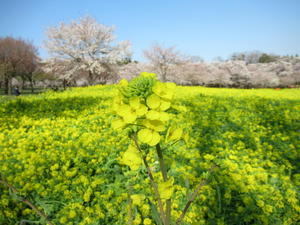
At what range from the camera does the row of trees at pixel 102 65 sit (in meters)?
23.6

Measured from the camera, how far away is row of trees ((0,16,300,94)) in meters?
23.6

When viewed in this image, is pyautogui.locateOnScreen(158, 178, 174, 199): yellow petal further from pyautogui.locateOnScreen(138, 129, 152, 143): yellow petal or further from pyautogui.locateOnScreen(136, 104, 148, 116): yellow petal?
pyautogui.locateOnScreen(136, 104, 148, 116): yellow petal

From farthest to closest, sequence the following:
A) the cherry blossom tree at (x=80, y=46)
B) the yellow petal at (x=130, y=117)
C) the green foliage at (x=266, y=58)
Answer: the green foliage at (x=266, y=58), the cherry blossom tree at (x=80, y=46), the yellow petal at (x=130, y=117)

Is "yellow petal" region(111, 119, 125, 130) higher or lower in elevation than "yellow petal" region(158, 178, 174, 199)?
higher

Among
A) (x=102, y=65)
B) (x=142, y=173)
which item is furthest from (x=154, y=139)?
(x=102, y=65)

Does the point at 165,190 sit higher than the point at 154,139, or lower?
lower

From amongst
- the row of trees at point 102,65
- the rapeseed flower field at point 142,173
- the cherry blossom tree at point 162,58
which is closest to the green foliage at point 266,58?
the row of trees at point 102,65

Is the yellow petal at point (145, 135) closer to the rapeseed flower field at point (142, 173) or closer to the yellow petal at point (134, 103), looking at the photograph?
the rapeseed flower field at point (142, 173)

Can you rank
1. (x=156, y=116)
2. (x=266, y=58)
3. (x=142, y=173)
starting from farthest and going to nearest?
(x=266, y=58) < (x=142, y=173) < (x=156, y=116)

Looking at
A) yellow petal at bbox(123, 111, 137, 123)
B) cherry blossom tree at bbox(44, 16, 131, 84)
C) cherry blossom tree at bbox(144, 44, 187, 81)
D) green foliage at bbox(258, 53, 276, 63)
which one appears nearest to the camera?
yellow petal at bbox(123, 111, 137, 123)

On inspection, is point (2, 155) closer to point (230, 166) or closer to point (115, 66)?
point (230, 166)

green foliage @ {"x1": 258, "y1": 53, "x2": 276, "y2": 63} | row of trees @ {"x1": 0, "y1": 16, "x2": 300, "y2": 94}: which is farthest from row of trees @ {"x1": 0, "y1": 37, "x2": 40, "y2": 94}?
green foliage @ {"x1": 258, "y1": 53, "x2": 276, "y2": 63}

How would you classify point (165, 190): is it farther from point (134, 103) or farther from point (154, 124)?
point (134, 103)

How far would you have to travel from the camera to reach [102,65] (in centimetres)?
2491
